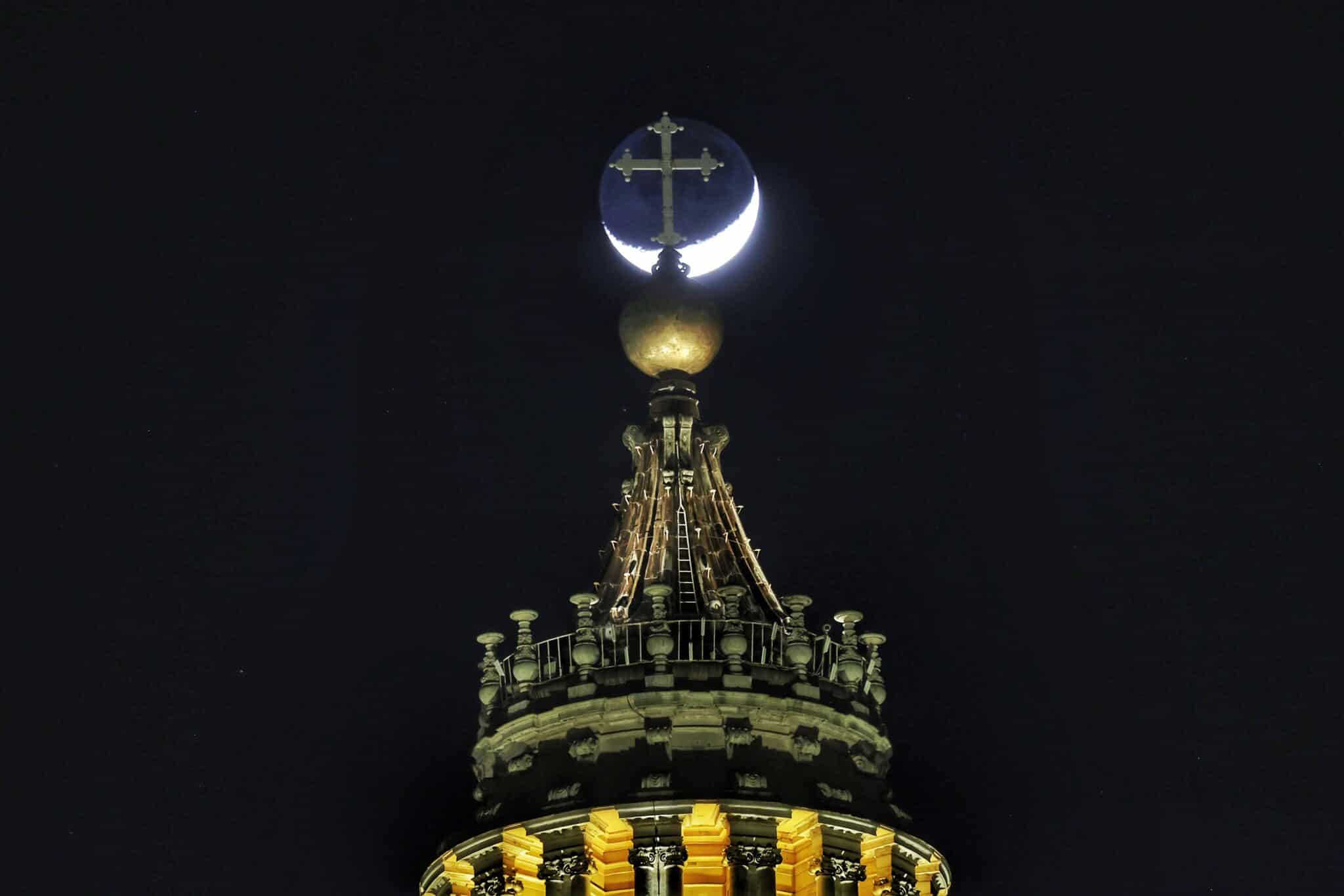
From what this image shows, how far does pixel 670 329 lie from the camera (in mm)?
62312

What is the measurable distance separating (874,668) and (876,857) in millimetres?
3253

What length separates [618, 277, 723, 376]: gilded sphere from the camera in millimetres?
62344

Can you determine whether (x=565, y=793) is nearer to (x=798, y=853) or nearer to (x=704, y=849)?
(x=704, y=849)

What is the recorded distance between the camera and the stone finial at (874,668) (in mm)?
59656

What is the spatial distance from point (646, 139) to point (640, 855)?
1348 centimetres

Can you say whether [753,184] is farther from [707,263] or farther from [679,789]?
[679,789]

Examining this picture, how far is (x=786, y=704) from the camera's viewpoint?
58.0 m

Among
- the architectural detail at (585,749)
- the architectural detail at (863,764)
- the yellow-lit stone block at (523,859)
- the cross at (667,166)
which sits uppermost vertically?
the cross at (667,166)

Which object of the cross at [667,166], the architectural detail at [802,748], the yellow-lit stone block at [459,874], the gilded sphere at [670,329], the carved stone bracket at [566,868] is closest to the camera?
the carved stone bracket at [566,868]

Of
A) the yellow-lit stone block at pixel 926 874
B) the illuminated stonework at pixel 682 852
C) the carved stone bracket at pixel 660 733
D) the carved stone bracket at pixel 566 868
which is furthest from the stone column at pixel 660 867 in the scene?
the yellow-lit stone block at pixel 926 874

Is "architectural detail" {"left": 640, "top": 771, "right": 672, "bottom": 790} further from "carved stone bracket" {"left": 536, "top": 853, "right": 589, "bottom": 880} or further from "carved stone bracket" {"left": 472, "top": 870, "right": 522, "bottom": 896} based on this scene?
"carved stone bracket" {"left": 472, "top": 870, "right": 522, "bottom": 896}

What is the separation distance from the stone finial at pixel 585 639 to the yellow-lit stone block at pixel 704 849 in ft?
9.52

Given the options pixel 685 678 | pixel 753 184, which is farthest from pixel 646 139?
pixel 685 678

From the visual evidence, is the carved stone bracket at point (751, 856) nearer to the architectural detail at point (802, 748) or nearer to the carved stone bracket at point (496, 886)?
the architectural detail at point (802, 748)
